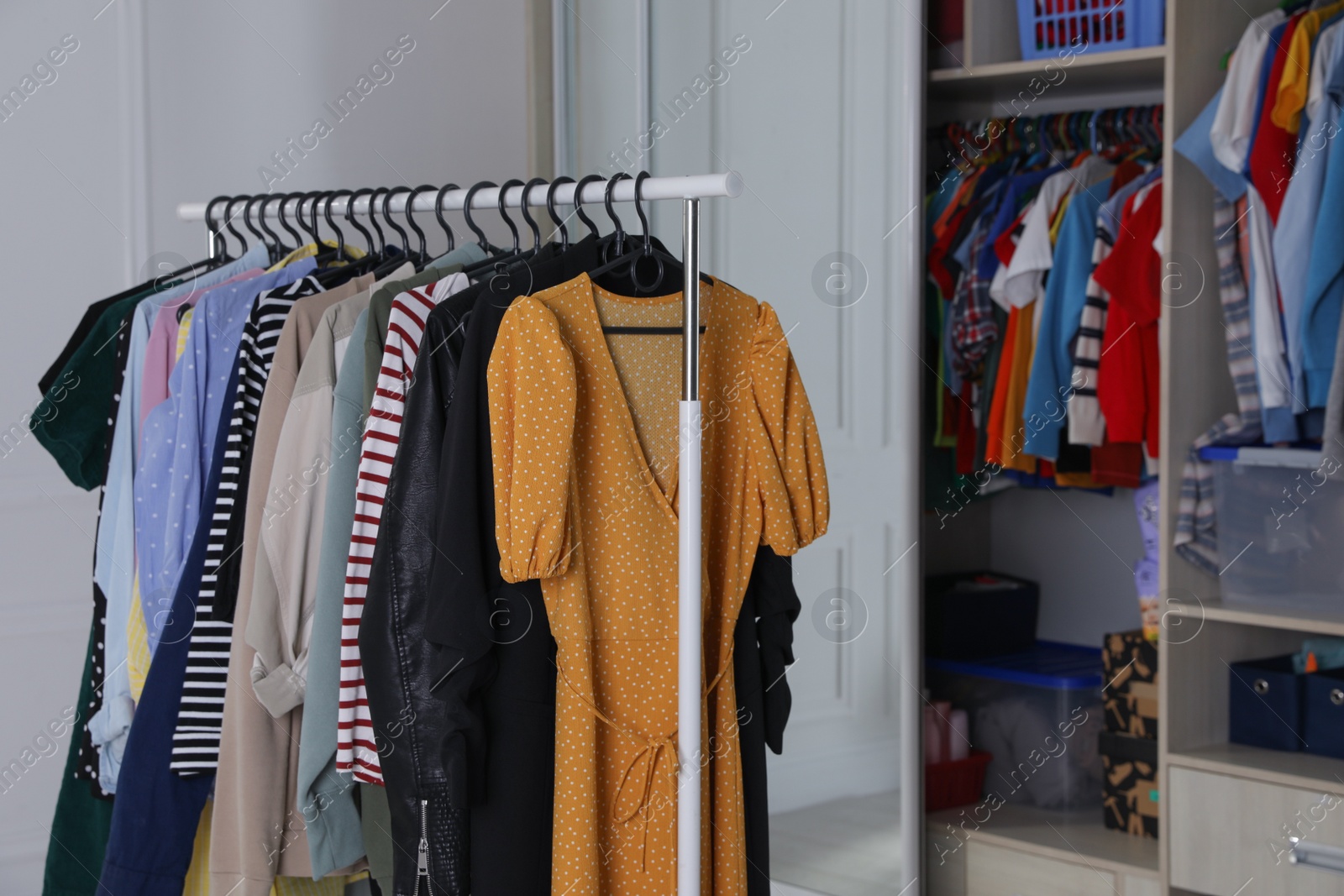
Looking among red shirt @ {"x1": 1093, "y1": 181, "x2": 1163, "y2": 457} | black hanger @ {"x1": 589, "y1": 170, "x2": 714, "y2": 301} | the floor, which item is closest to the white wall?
black hanger @ {"x1": 589, "y1": 170, "x2": 714, "y2": 301}

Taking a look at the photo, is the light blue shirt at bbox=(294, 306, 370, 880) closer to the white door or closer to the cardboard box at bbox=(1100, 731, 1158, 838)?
the white door

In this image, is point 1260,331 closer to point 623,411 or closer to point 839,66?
point 839,66

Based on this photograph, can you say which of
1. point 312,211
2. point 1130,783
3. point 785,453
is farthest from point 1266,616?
point 312,211

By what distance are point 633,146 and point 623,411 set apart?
55.6 inches

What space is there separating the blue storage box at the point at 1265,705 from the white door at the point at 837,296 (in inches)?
21.8

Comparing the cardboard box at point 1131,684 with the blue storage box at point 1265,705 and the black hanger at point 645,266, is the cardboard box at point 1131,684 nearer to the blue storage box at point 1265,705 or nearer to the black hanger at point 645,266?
the blue storage box at point 1265,705

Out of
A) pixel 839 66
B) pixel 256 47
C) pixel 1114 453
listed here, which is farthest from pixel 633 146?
pixel 1114 453

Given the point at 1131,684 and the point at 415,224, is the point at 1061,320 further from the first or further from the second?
the point at 415,224

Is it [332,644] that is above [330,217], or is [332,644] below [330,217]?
below

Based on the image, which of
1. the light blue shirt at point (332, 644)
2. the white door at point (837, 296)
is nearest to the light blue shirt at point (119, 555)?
the light blue shirt at point (332, 644)

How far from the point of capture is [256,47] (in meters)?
2.53

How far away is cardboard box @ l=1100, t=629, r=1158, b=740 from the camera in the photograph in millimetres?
2301

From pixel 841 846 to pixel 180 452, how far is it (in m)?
1.48

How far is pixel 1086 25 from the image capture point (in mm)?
2338
